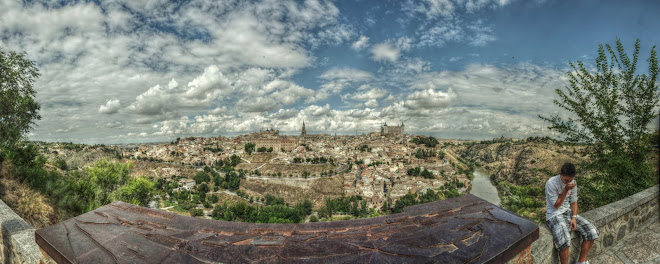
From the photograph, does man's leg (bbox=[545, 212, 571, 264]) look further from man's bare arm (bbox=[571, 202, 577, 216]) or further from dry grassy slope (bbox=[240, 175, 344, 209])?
dry grassy slope (bbox=[240, 175, 344, 209])

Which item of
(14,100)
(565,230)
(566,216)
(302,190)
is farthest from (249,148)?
(565,230)

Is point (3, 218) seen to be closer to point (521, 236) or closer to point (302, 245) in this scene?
point (302, 245)

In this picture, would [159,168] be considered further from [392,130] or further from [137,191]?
[392,130]

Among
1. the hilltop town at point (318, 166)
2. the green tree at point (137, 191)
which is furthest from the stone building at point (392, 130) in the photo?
the green tree at point (137, 191)

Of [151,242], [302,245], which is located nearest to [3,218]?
[151,242]

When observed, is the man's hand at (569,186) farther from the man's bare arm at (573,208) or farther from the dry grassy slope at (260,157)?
the dry grassy slope at (260,157)

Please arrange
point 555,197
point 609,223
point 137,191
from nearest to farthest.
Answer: point 555,197 → point 609,223 → point 137,191

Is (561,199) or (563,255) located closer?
(563,255)

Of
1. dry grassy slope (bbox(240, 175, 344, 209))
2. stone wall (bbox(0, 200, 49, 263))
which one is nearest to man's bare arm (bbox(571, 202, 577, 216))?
stone wall (bbox(0, 200, 49, 263))
